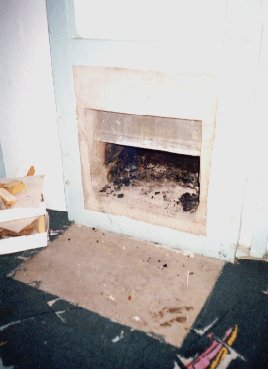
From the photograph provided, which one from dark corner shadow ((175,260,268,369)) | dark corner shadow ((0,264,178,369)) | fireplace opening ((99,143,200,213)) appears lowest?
dark corner shadow ((0,264,178,369))

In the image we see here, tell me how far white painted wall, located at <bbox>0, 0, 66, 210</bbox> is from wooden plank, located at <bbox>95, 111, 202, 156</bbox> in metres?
0.57

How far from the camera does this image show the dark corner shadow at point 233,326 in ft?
7.03

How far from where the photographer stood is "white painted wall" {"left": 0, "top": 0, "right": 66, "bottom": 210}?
10.2 feet

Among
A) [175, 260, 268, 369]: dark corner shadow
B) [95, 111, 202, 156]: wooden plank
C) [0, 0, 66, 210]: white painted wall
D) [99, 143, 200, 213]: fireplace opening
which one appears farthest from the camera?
[99, 143, 200, 213]: fireplace opening

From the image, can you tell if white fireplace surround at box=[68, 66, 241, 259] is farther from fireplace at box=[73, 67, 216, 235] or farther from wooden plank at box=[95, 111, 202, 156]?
wooden plank at box=[95, 111, 202, 156]

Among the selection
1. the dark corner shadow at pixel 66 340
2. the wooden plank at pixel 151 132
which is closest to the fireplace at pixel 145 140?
the wooden plank at pixel 151 132

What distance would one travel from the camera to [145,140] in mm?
3164

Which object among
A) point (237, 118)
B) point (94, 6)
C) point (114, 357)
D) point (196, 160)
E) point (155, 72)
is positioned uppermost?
point (94, 6)

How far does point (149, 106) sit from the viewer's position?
275 centimetres

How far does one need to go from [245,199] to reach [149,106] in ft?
3.72

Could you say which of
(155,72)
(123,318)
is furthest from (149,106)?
(123,318)

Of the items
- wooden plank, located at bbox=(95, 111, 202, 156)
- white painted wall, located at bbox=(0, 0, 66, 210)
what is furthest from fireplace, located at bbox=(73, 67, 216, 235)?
white painted wall, located at bbox=(0, 0, 66, 210)

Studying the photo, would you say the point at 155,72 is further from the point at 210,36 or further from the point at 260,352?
the point at 260,352

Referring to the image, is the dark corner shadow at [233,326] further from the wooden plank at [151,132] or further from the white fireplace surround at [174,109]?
the wooden plank at [151,132]
